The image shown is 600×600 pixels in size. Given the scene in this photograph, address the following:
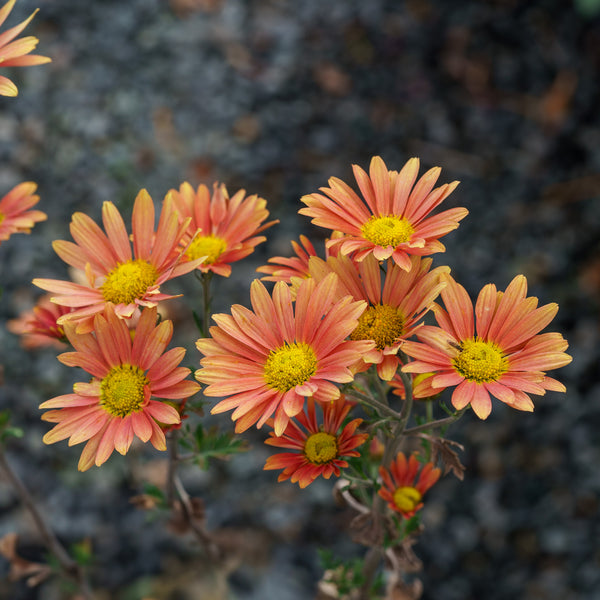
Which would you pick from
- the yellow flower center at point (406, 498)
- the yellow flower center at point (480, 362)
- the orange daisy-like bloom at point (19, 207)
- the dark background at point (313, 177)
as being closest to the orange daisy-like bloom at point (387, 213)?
the yellow flower center at point (480, 362)

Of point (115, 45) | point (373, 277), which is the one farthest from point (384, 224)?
point (115, 45)

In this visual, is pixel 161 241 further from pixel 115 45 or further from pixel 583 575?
pixel 115 45

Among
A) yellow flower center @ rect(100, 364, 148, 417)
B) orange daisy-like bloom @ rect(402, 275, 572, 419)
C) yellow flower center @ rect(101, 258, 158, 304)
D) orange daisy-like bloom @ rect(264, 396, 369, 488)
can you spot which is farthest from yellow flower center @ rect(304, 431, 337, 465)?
yellow flower center @ rect(101, 258, 158, 304)

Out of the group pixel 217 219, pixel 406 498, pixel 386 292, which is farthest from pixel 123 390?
pixel 406 498

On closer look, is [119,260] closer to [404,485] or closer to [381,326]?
[381,326]

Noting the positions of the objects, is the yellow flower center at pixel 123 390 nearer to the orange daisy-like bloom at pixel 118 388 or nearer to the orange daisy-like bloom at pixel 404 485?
the orange daisy-like bloom at pixel 118 388
